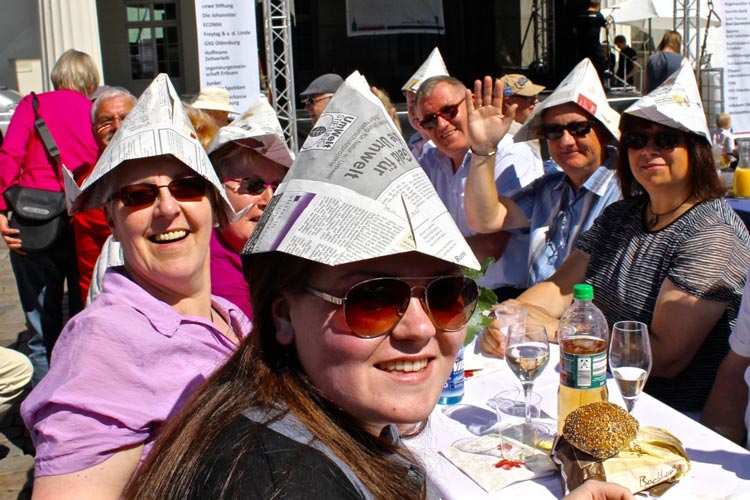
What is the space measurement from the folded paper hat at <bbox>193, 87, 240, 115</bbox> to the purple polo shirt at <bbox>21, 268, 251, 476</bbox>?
359 centimetres

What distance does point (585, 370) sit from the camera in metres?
1.99

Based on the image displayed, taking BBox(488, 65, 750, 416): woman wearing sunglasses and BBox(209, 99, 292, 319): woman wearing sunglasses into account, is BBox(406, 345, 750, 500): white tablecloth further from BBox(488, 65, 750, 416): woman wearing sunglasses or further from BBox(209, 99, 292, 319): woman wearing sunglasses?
BBox(209, 99, 292, 319): woman wearing sunglasses

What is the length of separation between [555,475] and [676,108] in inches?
60.7

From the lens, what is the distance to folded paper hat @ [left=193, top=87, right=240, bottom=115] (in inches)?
213

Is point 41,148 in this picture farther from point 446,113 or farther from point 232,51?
point 446,113

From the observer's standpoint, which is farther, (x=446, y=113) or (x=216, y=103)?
(x=216, y=103)

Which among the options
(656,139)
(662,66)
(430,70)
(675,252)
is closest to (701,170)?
(656,139)

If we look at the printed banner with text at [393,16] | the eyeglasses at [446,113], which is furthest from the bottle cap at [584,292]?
the printed banner with text at [393,16]

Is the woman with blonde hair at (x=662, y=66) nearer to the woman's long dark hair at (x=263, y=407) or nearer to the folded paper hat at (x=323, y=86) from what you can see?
the folded paper hat at (x=323, y=86)

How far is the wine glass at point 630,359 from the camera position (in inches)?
81.2

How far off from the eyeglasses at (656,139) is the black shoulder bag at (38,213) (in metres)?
3.04

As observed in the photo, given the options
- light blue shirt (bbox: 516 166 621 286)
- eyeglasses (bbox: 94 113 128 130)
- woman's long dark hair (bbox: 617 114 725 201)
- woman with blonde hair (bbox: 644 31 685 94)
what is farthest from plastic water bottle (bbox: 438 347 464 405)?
woman with blonde hair (bbox: 644 31 685 94)

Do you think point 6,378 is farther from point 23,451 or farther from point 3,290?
point 3,290

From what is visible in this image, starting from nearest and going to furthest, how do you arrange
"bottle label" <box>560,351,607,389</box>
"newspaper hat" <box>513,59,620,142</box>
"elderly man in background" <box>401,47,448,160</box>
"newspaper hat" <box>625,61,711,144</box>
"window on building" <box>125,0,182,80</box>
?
1. "bottle label" <box>560,351,607,389</box>
2. "newspaper hat" <box>625,61,711,144</box>
3. "newspaper hat" <box>513,59,620,142</box>
4. "elderly man in background" <box>401,47,448,160</box>
5. "window on building" <box>125,0,182,80</box>
